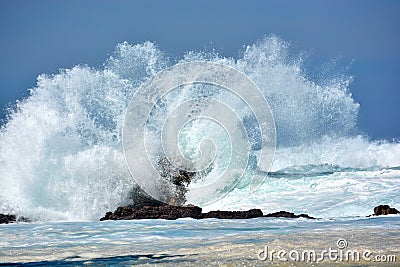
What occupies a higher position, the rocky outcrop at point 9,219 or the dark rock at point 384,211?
the dark rock at point 384,211

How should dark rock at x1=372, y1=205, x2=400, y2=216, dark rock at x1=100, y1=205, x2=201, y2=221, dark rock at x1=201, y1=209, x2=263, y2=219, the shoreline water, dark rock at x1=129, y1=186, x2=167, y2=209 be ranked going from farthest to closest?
1. dark rock at x1=129, y1=186, x2=167, y2=209
2. dark rock at x1=100, y1=205, x2=201, y2=221
3. dark rock at x1=201, y1=209, x2=263, y2=219
4. dark rock at x1=372, y1=205, x2=400, y2=216
5. the shoreline water

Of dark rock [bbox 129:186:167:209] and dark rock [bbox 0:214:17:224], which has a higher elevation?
dark rock [bbox 129:186:167:209]

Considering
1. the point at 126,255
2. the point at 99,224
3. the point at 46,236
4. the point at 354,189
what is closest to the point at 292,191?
the point at 354,189

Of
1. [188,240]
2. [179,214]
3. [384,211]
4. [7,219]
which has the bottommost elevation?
[188,240]

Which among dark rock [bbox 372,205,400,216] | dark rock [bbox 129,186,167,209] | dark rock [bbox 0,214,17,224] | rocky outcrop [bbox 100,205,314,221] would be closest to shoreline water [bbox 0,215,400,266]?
dark rock [bbox 372,205,400,216]

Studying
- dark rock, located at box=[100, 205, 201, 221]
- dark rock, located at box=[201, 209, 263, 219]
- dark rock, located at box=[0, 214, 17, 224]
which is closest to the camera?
dark rock, located at box=[201, 209, 263, 219]

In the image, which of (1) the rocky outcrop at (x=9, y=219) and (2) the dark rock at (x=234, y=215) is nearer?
(2) the dark rock at (x=234, y=215)

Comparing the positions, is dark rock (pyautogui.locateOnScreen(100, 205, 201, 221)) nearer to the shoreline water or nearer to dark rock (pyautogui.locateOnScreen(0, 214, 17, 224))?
the shoreline water

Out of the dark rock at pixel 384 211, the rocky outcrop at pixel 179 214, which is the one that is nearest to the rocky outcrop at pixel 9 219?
the rocky outcrop at pixel 179 214

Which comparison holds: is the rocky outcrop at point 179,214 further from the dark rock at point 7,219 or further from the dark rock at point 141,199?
the dark rock at point 7,219

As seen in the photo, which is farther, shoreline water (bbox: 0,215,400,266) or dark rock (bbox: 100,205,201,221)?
dark rock (bbox: 100,205,201,221)

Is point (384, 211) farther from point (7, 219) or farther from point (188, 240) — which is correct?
point (7, 219)

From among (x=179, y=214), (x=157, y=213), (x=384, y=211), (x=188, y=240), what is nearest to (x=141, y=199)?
(x=157, y=213)

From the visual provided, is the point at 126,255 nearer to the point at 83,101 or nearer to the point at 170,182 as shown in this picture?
the point at 170,182
